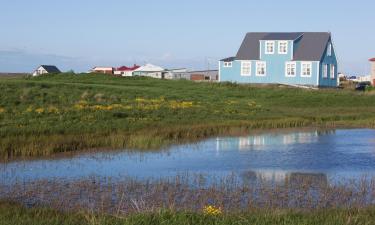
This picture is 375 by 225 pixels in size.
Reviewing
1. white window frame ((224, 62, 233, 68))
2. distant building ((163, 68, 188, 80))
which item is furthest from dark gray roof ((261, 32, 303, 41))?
distant building ((163, 68, 188, 80))

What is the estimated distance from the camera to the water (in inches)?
684

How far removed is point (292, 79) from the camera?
211ft

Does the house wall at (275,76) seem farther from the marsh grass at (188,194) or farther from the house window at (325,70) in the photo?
the marsh grass at (188,194)

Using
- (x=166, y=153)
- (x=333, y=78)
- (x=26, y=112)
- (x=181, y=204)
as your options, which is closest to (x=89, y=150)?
(x=166, y=153)

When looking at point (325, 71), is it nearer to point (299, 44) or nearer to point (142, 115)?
point (299, 44)

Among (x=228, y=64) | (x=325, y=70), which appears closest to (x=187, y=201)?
(x=325, y=70)

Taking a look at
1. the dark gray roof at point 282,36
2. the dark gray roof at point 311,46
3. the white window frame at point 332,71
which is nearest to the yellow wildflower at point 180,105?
the dark gray roof at point 311,46

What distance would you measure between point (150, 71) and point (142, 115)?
81.2 meters

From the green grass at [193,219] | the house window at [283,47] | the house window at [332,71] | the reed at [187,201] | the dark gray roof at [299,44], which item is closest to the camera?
the green grass at [193,219]

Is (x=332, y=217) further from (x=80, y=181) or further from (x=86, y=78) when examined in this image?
(x=86, y=78)

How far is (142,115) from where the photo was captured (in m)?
30.5

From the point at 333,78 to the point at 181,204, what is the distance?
57046mm

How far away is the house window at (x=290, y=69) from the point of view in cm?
6381

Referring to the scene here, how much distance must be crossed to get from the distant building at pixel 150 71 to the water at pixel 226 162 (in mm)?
81723
